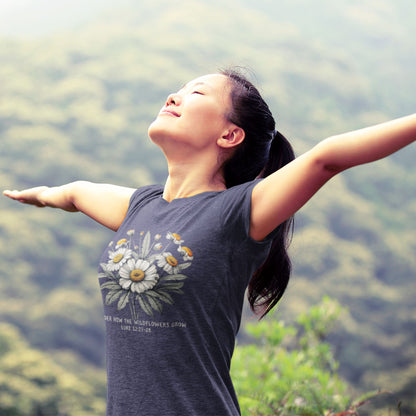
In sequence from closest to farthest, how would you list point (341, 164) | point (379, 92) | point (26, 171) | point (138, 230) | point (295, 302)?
point (341, 164) < point (138, 230) < point (295, 302) < point (26, 171) < point (379, 92)

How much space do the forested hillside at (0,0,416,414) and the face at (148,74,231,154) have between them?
5566 mm

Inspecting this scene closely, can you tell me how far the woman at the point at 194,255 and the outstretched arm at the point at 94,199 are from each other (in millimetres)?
105

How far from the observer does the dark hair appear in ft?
3.43

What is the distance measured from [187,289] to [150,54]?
22140mm

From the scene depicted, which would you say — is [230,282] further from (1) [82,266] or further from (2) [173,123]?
(1) [82,266]

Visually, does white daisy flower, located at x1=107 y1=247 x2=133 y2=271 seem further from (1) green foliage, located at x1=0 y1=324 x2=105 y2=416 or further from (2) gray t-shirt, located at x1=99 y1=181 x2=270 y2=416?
(1) green foliage, located at x1=0 y1=324 x2=105 y2=416

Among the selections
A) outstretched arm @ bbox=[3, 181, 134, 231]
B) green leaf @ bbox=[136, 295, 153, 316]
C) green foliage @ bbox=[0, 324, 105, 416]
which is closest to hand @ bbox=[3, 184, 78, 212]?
outstretched arm @ bbox=[3, 181, 134, 231]

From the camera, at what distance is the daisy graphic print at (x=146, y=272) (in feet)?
2.84

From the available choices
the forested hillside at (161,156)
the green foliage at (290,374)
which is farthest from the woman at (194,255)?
the forested hillside at (161,156)

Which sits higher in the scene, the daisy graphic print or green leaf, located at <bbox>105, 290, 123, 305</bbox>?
the daisy graphic print

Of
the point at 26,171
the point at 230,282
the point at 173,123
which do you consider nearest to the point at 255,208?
the point at 230,282

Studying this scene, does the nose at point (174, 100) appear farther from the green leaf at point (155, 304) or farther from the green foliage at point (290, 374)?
the green foliage at point (290, 374)

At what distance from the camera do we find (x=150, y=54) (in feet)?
72.7

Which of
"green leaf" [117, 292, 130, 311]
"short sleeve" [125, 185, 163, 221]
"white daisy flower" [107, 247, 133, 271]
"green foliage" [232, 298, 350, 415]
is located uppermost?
"short sleeve" [125, 185, 163, 221]
